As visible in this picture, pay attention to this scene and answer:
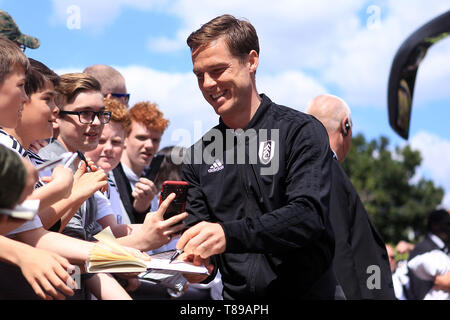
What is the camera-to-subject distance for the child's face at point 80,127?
155 inches

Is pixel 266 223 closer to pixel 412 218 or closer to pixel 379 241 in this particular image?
pixel 379 241

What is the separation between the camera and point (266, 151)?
114 inches

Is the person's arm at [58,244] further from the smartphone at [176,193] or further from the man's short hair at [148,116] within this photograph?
the man's short hair at [148,116]

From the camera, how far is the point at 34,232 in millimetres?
2627

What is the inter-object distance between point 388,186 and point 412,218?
437cm

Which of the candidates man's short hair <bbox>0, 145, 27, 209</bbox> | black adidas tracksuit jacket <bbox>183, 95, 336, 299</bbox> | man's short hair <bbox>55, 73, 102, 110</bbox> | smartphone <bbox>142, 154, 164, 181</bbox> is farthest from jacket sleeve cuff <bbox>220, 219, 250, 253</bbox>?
smartphone <bbox>142, 154, 164, 181</bbox>

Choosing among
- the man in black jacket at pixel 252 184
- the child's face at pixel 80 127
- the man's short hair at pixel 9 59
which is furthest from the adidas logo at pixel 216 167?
the child's face at pixel 80 127

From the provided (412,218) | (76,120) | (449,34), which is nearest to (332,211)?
(76,120)

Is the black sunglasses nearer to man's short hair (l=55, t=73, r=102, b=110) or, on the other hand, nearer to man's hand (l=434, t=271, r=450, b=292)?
man's short hair (l=55, t=73, r=102, b=110)

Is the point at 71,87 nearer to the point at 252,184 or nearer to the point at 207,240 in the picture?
the point at 252,184

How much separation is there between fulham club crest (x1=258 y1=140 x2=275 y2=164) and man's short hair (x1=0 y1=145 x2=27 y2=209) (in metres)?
1.58

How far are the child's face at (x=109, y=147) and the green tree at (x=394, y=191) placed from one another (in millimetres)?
56109

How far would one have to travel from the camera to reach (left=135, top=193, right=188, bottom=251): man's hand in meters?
2.99

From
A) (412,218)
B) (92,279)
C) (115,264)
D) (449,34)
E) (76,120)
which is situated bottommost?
(412,218)
